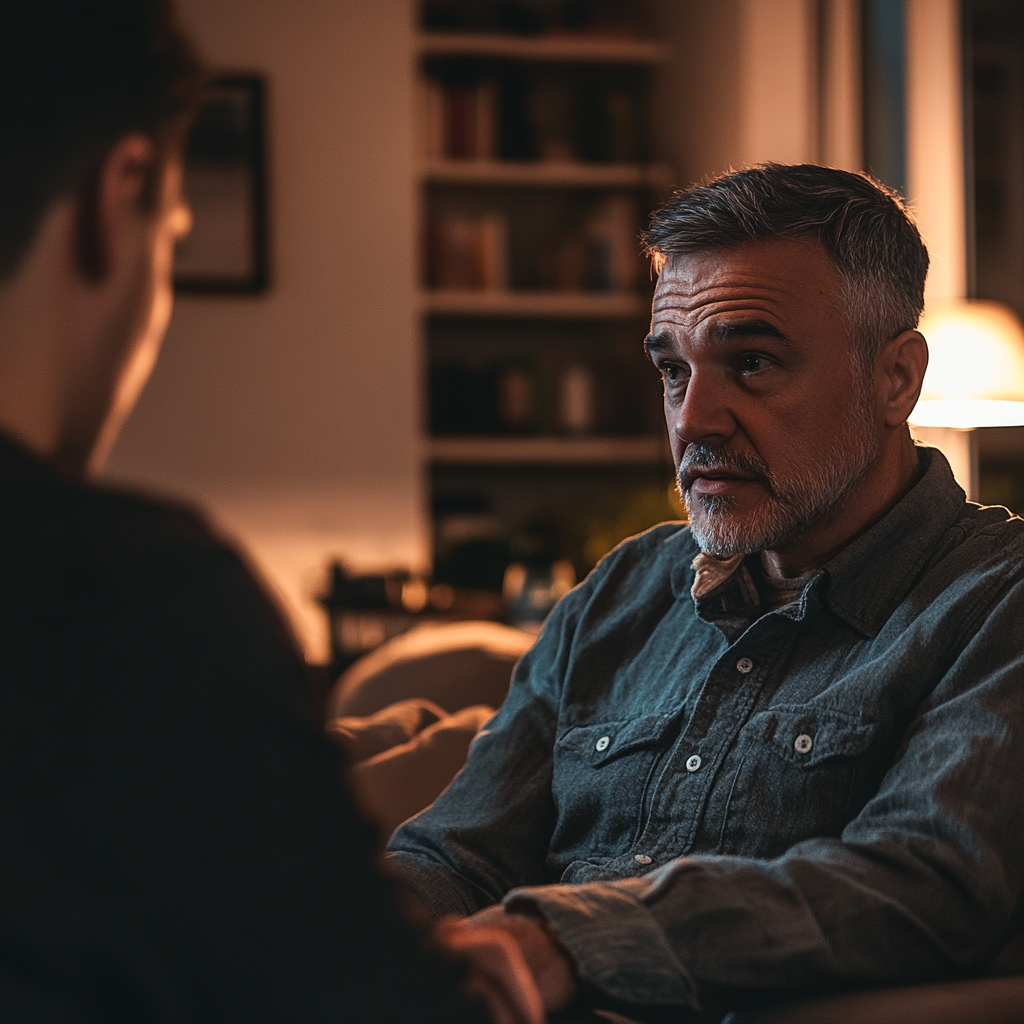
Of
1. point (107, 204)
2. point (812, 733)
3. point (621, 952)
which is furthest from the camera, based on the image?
point (812, 733)

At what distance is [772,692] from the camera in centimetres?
114

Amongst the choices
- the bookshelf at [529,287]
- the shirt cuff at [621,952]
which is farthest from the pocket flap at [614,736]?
the bookshelf at [529,287]

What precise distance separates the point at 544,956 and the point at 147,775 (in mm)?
481

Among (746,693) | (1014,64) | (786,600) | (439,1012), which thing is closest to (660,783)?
(746,693)

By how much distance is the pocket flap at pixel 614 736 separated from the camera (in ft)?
3.93

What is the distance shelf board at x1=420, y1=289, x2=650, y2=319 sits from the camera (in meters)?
4.13

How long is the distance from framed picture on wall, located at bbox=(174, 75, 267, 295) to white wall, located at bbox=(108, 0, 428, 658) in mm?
57

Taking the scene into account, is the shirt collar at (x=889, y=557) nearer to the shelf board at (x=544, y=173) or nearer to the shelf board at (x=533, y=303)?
the shelf board at (x=533, y=303)

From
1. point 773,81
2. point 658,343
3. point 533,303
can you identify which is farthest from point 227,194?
point 658,343

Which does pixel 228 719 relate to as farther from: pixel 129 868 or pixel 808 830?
pixel 808 830

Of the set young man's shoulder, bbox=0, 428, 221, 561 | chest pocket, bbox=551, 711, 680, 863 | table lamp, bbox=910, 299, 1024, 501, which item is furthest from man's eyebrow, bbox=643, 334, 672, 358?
table lamp, bbox=910, 299, 1024, 501

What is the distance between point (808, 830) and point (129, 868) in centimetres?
72

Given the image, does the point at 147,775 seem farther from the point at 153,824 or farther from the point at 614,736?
the point at 614,736

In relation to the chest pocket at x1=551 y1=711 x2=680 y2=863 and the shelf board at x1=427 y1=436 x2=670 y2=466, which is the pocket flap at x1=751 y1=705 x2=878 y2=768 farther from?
Answer: the shelf board at x1=427 y1=436 x2=670 y2=466
